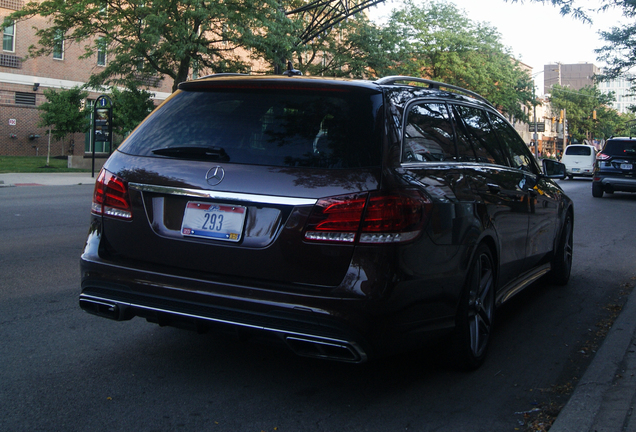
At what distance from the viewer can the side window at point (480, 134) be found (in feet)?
14.9

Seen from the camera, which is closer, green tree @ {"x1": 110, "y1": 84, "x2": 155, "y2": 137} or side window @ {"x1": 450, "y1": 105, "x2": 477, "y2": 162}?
side window @ {"x1": 450, "y1": 105, "x2": 477, "y2": 162}

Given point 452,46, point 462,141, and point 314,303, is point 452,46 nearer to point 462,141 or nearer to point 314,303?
point 462,141

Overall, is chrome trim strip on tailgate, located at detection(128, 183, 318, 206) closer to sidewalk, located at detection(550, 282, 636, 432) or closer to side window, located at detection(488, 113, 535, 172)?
sidewalk, located at detection(550, 282, 636, 432)

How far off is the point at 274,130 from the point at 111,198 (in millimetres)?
986

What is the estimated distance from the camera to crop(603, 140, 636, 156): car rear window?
790 inches

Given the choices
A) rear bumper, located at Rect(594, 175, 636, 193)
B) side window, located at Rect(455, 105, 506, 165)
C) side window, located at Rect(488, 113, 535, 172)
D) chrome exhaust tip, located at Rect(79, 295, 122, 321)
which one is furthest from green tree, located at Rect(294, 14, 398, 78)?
chrome exhaust tip, located at Rect(79, 295, 122, 321)

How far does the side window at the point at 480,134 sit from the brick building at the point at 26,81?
34347mm

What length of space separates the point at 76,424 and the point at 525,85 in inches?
2599

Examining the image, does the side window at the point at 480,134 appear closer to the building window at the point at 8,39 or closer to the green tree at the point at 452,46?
the building window at the point at 8,39

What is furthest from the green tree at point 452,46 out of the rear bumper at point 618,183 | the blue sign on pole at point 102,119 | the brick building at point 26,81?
the rear bumper at point 618,183

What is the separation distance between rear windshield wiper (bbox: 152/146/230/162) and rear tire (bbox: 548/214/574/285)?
13.5 feet

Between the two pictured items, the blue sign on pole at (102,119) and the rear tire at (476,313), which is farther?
the blue sign on pole at (102,119)

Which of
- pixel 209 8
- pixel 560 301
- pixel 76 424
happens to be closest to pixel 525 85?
pixel 209 8

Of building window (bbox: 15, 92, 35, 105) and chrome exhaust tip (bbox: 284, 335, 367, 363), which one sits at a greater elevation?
building window (bbox: 15, 92, 35, 105)
